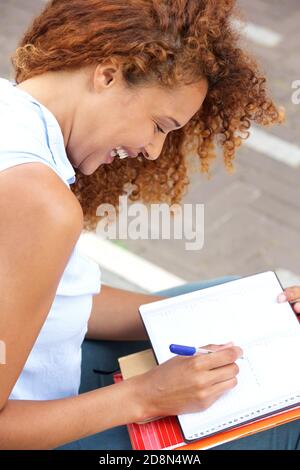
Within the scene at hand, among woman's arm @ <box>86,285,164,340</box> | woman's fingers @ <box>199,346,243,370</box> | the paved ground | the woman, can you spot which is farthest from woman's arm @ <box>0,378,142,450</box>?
the paved ground

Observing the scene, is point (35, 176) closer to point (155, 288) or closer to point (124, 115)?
point (124, 115)

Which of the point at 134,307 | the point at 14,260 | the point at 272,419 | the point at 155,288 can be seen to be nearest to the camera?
the point at 14,260

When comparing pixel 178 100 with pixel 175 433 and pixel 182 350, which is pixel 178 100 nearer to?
pixel 182 350

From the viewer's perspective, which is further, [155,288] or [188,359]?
[155,288]

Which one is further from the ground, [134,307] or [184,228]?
[134,307]

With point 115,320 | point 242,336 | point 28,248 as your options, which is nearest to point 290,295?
point 242,336

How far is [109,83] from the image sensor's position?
49.9 inches

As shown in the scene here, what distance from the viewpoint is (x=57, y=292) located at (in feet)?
4.08

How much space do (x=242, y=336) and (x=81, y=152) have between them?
0.42 metres

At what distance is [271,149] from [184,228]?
57 cm

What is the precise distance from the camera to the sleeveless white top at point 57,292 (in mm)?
1168

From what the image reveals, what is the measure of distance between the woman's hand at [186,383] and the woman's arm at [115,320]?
0.27 meters

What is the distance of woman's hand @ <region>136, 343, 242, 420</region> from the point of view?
4.07 ft

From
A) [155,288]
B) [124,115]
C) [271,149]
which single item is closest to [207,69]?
[124,115]
